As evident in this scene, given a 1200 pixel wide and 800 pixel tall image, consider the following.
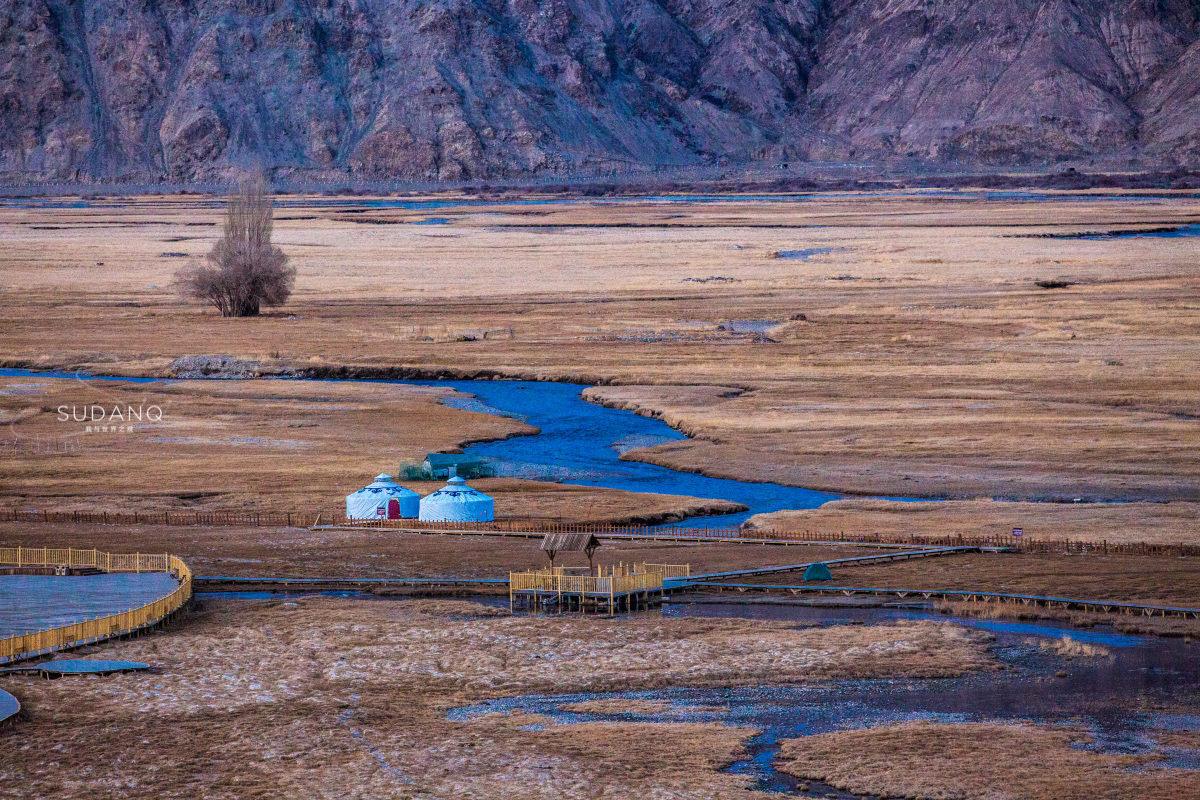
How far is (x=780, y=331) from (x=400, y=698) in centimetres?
6645

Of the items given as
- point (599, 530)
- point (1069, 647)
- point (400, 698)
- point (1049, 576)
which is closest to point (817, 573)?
point (1049, 576)

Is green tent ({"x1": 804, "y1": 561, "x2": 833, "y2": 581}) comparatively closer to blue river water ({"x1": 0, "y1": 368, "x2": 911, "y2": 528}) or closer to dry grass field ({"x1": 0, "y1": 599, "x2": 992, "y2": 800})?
dry grass field ({"x1": 0, "y1": 599, "x2": 992, "y2": 800})

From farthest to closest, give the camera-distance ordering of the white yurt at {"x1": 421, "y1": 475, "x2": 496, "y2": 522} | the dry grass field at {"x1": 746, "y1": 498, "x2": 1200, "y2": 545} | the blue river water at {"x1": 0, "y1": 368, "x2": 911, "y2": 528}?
the blue river water at {"x1": 0, "y1": 368, "x2": 911, "y2": 528} → the white yurt at {"x1": 421, "y1": 475, "x2": 496, "y2": 522} → the dry grass field at {"x1": 746, "y1": 498, "x2": 1200, "y2": 545}

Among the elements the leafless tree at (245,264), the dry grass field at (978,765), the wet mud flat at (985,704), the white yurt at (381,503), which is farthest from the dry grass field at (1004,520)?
the leafless tree at (245,264)

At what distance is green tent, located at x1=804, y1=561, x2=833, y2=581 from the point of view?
43.6 metres

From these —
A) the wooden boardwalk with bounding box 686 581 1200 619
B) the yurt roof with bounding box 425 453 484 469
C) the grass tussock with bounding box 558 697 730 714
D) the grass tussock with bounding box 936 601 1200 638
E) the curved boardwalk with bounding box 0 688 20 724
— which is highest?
the yurt roof with bounding box 425 453 484 469

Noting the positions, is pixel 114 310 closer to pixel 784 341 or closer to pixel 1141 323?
pixel 784 341

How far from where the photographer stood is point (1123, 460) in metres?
58.2

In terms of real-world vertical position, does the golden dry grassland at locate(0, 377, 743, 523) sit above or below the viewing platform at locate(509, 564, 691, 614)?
above

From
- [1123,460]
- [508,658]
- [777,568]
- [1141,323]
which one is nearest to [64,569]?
[508,658]

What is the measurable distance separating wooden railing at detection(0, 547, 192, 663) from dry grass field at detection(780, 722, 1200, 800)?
1632 centimetres

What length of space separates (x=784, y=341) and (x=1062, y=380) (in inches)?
778

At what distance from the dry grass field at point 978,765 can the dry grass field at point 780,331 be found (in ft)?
84.4

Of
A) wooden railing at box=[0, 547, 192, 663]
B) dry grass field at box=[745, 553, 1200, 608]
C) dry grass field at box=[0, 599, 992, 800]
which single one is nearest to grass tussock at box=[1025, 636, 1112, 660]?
dry grass field at box=[0, 599, 992, 800]
